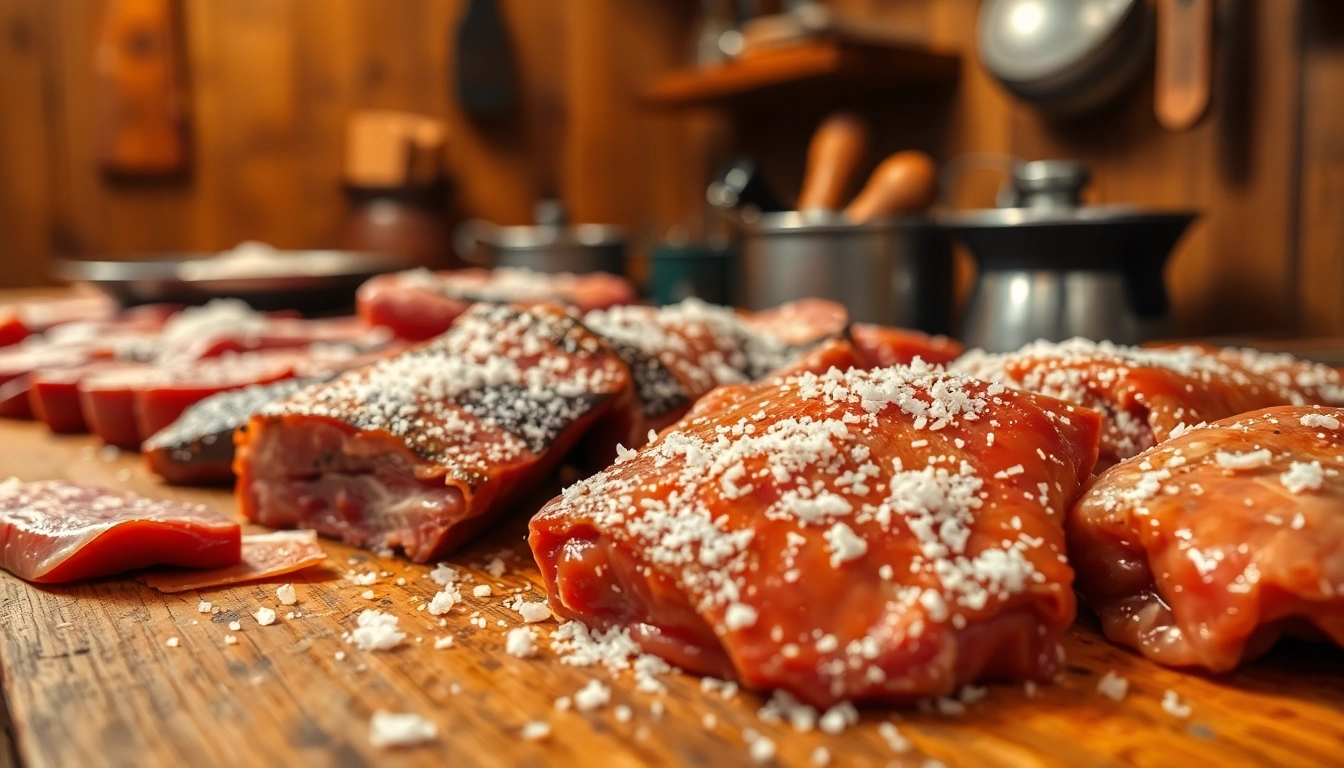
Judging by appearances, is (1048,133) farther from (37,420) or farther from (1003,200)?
(37,420)

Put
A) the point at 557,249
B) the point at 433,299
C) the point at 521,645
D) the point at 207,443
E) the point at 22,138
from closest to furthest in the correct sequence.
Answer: the point at 521,645, the point at 207,443, the point at 433,299, the point at 557,249, the point at 22,138

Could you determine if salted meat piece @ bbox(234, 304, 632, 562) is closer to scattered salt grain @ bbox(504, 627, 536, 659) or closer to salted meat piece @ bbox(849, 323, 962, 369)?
scattered salt grain @ bbox(504, 627, 536, 659)

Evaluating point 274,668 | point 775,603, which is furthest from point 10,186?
point 775,603

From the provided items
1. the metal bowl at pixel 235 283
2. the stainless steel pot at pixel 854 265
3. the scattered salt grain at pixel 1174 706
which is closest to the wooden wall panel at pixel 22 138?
the metal bowl at pixel 235 283

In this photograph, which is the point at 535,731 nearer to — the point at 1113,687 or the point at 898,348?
the point at 1113,687

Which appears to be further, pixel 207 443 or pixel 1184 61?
pixel 1184 61

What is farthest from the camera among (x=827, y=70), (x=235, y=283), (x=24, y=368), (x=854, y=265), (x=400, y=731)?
(x=235, y=283)

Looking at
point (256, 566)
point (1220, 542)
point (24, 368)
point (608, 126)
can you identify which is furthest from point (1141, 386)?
point (608, 126)
